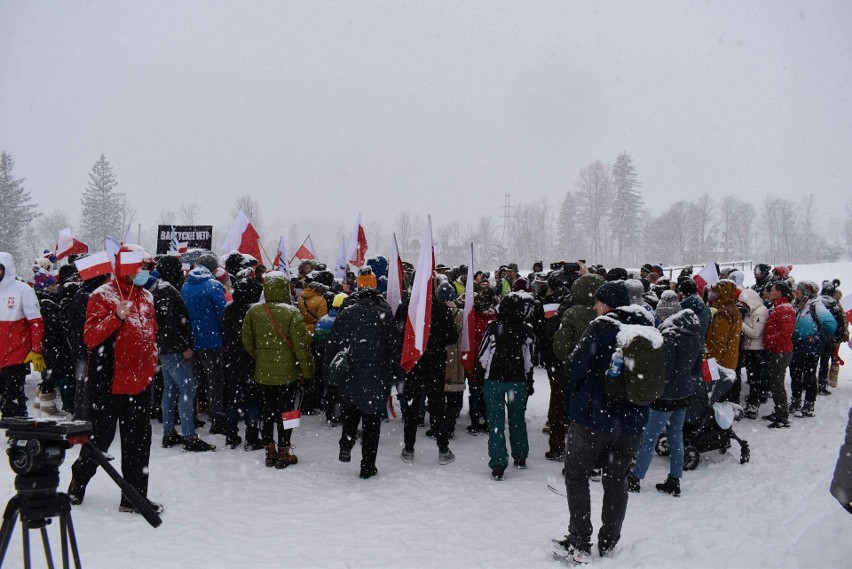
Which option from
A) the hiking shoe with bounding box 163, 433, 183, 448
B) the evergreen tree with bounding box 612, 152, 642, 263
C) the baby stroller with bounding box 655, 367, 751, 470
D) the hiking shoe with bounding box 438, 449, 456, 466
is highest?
the evergreen tree with bounding box 612, 152, 642, 263

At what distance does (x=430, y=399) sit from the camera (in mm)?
6938

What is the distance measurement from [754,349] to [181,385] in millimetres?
8552

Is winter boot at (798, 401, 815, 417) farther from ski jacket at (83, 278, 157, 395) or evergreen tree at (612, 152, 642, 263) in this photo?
evergreen tree at (612, 152, 642, 263)

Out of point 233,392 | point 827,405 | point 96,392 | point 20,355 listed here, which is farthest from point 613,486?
point 827,405

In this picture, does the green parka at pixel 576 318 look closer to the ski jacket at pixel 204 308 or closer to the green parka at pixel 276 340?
the green parka at pixel 276 340

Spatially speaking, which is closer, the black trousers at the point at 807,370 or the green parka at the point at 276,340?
the green parka at the point at 276,340

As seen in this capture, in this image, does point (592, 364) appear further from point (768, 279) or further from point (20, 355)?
point (768, 279)

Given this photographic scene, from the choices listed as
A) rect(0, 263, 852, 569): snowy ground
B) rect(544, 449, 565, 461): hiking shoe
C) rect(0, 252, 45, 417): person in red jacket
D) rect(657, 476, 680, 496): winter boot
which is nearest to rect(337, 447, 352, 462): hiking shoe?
rect(0, 263, 852, 569): snowy ground

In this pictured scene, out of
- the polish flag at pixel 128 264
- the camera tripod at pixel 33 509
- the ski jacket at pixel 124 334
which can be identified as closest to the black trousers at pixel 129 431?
the ski jacket at pixel 124 334

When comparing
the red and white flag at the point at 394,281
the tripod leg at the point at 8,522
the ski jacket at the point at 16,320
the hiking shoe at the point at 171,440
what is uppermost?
the red and white flag at the point at 394,281

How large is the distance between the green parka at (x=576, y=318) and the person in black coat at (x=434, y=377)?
1.42 metres

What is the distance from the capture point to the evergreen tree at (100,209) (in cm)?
A: 5919

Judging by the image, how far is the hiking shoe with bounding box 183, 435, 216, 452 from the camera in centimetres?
694

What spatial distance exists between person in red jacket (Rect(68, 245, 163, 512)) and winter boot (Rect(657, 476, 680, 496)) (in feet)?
16.7
